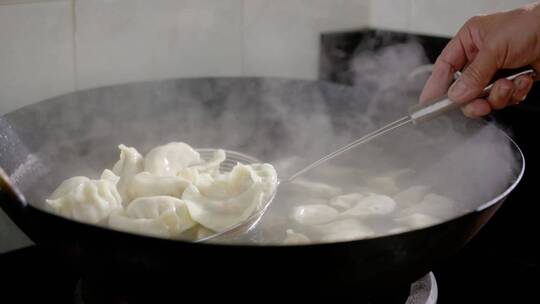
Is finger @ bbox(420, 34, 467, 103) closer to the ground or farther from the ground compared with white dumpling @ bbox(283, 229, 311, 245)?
farther from the ground

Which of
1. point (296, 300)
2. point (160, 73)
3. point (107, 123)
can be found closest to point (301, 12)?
point (160, 73)

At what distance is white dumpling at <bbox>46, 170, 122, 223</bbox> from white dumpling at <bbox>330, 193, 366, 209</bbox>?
0.40 metres

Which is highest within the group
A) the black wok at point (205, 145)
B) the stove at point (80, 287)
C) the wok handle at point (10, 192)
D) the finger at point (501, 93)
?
the finger at point (501, 93)

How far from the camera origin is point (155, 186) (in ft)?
3.54

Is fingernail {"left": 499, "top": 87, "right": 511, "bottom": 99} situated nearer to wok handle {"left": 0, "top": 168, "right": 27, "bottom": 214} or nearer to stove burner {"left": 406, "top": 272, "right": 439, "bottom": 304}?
stove burner {"left": 406, "top": 272, "right": 439, "bottom": 304}

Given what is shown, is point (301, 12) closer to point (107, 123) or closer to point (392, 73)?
point (392, 73)

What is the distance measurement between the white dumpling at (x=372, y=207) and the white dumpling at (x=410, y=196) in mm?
19

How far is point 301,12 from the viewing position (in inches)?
65.2

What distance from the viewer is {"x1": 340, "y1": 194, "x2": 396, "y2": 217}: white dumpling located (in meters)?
1.14

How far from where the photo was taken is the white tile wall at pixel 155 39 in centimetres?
132

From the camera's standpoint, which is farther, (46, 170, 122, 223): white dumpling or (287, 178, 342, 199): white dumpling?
(287, 178, 342, 199): white dumpling

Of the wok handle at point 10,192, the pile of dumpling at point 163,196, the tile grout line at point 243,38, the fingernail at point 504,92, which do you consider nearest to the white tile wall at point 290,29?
the tile grout line at point 243,38

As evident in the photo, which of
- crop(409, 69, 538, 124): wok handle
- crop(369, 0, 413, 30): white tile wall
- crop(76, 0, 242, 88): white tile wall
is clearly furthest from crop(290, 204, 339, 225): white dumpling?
crop(369, 0, 413, 30): white tile wall

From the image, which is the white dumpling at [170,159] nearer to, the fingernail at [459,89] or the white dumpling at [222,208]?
the white dumpling at [222,208]
